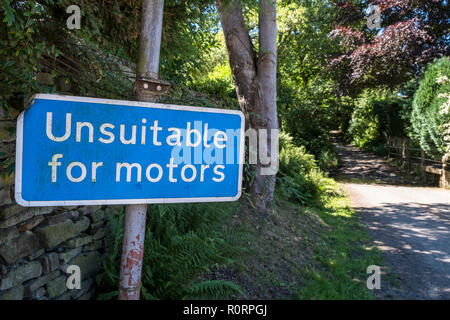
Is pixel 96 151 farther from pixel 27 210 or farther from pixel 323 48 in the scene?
pixel 323 48

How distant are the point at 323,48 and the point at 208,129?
18.0 metres

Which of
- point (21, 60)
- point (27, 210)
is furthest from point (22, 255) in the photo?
point (21, 60)

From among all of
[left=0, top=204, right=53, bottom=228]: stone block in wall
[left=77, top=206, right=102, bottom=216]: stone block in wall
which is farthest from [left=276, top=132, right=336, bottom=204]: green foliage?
[left=0, top=204, right=53, bottom=228]: stone block in wall

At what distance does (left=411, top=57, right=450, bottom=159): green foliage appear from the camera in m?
11.0

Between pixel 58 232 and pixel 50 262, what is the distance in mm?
253

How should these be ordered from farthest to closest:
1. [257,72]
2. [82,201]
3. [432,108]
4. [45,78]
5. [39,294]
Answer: [432,108]
[257,72]
[45,78]
[39,294]
[82,201]

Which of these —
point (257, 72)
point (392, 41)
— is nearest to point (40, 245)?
point (257, 72)

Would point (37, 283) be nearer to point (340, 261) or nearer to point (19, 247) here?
point (19, 247)

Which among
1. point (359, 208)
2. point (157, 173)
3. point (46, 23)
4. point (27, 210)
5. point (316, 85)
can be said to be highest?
point (316, 85)

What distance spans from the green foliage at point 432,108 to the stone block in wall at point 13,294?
12.1 meters

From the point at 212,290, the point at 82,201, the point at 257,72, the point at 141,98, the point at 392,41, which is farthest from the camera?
the point at 392,41

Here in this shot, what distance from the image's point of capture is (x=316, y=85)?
16625mm

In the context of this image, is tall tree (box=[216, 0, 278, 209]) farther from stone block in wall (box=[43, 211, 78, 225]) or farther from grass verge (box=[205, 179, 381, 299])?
stone block in wall (box=[43, 211, 78, 225])

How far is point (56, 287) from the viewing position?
→ 2725 millimetres
